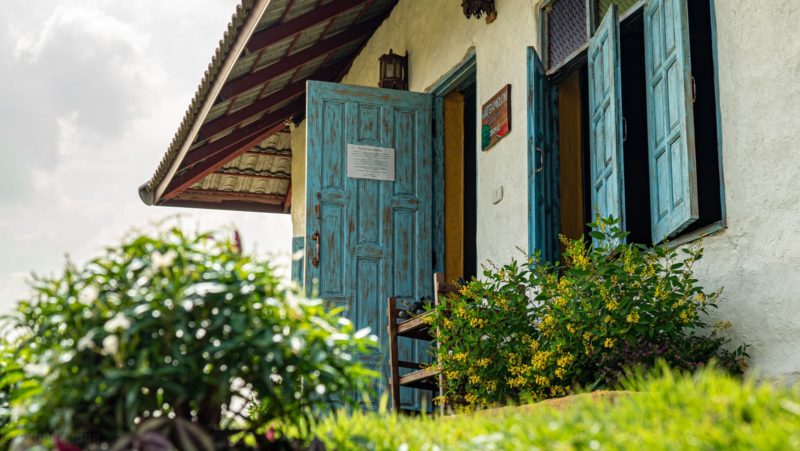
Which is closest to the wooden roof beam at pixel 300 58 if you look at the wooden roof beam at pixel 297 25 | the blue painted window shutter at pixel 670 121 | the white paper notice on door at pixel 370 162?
the wooden roof beam at pixel 297 25

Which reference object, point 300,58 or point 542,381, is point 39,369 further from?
point 300,58

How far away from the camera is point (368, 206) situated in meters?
7.45

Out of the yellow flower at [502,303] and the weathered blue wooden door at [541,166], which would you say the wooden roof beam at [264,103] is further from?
the yellow flower at [502,303]

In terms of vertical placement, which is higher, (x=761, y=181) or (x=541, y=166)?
(x=541, y=166)

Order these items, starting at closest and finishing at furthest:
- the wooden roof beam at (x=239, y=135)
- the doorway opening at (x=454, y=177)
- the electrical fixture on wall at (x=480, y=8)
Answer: the electrical fixture on wall at (x=480, y=8) < the doorway opening at (x=454, y=177) < the wooden roof beam at (x=239, y=135)

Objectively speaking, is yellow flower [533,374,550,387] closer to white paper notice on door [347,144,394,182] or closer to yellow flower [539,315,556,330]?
yellow flower [539,315,556,330]

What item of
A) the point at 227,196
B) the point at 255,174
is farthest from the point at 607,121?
the point at 227,196

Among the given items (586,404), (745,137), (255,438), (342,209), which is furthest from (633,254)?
(342,209)

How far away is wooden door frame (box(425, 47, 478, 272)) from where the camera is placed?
295 inches

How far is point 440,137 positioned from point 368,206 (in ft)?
2.78

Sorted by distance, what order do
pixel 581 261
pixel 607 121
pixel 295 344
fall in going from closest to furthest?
pixel 295 344 < pixel 581 261 < pixel 607 121

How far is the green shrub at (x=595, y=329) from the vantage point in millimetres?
4129

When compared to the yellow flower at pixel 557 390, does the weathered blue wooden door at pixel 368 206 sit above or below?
above

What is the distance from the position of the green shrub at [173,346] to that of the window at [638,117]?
2.53 m
